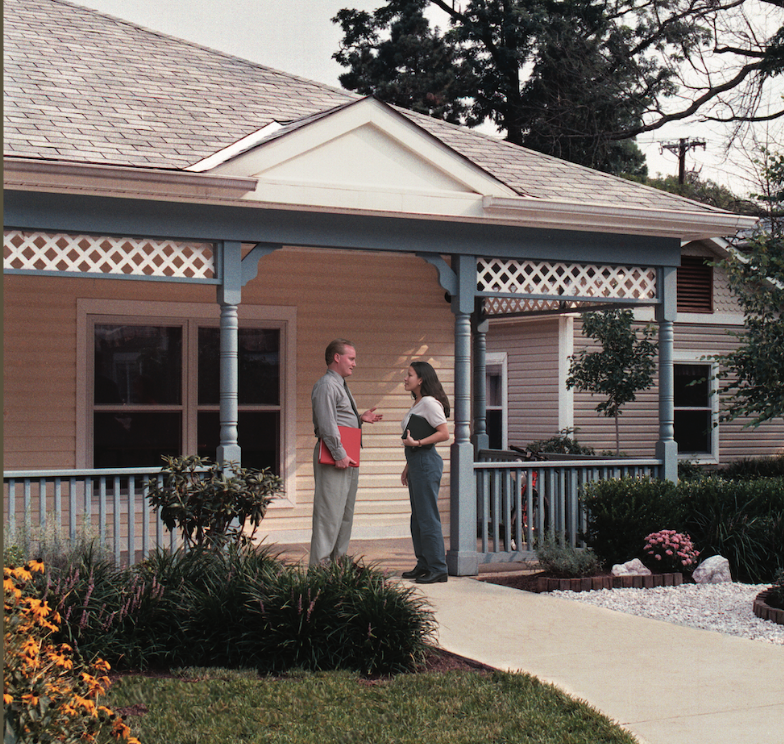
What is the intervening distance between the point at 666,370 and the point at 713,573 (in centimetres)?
232

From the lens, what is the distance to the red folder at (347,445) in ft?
24.7

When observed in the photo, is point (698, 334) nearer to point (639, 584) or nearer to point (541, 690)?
point (639, 584)

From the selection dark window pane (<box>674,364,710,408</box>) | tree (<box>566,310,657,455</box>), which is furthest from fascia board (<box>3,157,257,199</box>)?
dark window pane (<box>674,364,710,408</box>)

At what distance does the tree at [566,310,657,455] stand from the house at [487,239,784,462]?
0.61 metres

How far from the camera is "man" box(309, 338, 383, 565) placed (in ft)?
24.6

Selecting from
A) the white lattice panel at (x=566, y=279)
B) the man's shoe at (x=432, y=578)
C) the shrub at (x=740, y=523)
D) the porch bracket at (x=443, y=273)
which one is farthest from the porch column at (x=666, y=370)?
the man's shoe at (x=432, y=578)

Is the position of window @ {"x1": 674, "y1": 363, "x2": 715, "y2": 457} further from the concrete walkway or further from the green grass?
the green grass

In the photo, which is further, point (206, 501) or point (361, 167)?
point (361, 167)

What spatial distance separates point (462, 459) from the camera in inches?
353

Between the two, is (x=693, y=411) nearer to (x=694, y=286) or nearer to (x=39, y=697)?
(x=694, y=286)

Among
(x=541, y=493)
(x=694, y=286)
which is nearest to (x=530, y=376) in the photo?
(x=694, y=286)

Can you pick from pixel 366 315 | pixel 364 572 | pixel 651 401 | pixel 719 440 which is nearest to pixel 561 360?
pixel 651 401

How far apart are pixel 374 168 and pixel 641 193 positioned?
323 centimetres

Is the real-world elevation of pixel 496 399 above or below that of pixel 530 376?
below
